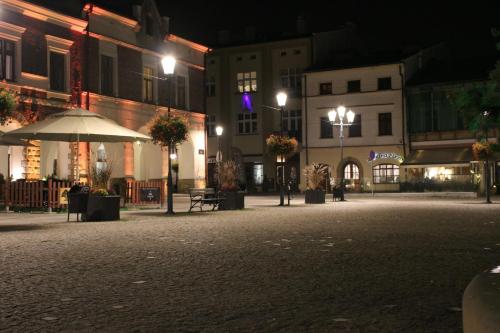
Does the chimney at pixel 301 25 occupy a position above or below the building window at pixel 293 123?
above

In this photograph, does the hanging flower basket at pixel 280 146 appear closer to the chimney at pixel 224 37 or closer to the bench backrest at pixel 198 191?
the bench backrest at pixel 198 191

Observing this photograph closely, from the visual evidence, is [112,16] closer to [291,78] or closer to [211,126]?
[291,78]

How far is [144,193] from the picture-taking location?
25391 mm

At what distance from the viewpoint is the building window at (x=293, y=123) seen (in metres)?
53.4

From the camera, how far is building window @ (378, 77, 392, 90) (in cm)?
4850

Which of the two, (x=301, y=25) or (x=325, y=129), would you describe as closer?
(x=325, y=129)

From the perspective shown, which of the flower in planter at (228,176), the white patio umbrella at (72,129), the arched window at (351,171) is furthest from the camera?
the arched window at (351,171)

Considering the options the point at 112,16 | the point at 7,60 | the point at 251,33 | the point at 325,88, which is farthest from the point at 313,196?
the point at 251,33

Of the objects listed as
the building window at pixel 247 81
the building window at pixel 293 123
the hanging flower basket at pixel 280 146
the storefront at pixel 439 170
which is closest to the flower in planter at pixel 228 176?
the hanging flower basket at pixel 280 146

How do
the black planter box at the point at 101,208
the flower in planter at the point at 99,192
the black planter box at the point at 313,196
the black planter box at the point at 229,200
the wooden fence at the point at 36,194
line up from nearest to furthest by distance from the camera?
1. the black planter box at the point at 101,208
2. the flower in planter at the point at 99,192
3. the wooden fence at the point at 36,194
4. the black planter box at the point at 229,200
5. the black planter box at the point at 313,196

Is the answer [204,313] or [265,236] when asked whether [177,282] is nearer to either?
[204,313]

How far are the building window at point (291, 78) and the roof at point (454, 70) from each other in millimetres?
9559

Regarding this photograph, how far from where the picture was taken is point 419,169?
45844 millimetres

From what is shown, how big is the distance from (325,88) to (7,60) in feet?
93.7
